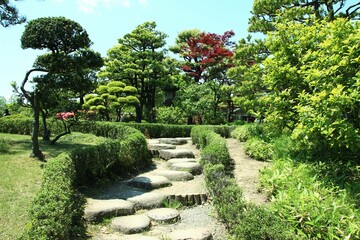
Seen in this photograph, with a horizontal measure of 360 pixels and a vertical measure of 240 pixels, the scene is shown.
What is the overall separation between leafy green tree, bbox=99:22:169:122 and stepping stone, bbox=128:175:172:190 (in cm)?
1503

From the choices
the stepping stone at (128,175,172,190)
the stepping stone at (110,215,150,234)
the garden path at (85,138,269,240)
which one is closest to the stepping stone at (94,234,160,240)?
the garden path at (85,138,269,240)

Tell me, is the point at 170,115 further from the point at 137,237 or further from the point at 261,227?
the point at 261,227

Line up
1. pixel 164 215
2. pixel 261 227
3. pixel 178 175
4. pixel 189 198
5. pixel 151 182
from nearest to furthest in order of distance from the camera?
pixel 261 227 < pixel 164 215 < pixel 189 198 < pixel 151 182 < pixel 178 175

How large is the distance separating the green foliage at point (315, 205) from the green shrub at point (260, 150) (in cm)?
283

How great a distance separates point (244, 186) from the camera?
235 inches

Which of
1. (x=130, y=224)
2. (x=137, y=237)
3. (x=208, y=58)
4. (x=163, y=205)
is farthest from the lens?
(x=208, y=58)

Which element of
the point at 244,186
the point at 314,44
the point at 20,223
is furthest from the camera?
the point at 314,44

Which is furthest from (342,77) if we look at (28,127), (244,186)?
(28,127)

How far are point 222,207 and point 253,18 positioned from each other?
9062 millimetres

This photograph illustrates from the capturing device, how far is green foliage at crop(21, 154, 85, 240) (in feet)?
10.8

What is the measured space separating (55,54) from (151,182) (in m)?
4.18

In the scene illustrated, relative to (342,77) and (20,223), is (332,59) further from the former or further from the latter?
(20,223)

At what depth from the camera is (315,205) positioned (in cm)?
380

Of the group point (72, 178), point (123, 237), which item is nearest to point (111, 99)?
point (72, 178)
